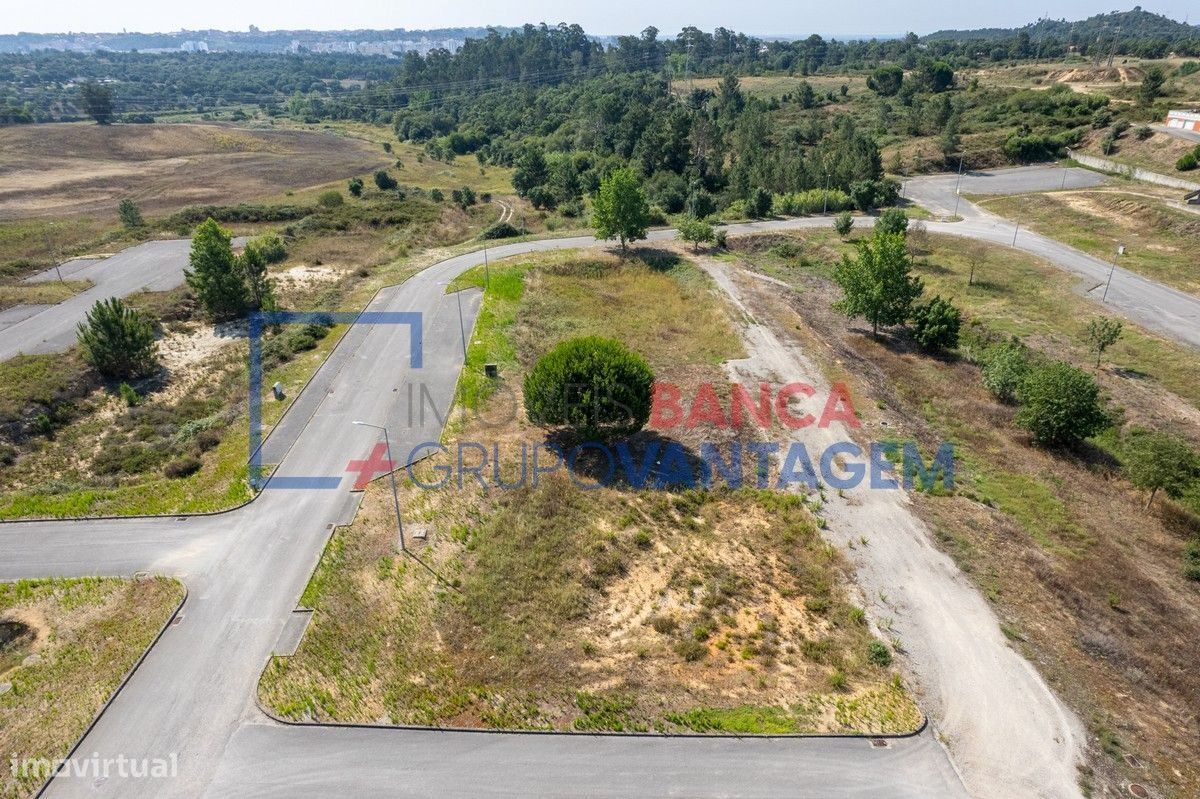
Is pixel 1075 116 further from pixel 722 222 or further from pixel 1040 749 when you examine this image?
pixel 1040 749

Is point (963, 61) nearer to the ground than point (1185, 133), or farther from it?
farther from it

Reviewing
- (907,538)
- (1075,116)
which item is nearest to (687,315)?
(907,538)

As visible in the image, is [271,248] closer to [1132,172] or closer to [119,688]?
[119,688]

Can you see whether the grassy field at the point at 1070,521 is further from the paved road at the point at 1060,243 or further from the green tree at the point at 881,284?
the paved road at the point at 1060,243

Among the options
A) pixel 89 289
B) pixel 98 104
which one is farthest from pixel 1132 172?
pixel 98 104

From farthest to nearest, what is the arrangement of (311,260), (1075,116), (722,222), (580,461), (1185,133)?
1. (1075,116)
2. (1185,133)
3. (722,222)
4. (311,260)
5. (580,461)

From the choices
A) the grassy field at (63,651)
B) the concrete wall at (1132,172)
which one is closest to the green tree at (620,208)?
the grassy field at (63,651)

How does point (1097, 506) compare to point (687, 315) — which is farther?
point (687, 315)
